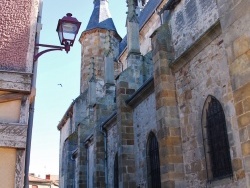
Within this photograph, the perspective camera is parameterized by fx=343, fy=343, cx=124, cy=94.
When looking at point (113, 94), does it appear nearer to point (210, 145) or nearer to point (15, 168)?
point (210, 145)

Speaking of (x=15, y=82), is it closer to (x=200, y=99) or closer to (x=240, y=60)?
(x=240, y=60)

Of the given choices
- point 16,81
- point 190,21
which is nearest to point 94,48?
point 190,21

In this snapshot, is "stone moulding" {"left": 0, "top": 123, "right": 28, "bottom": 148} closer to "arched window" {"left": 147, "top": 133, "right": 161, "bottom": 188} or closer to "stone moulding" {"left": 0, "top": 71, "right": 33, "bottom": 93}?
"stone moulding" {"left": 0, "top": 71, "right": 33, "bottom": 93}

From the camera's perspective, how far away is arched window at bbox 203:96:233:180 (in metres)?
6.66

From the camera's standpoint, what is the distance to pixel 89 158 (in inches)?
631

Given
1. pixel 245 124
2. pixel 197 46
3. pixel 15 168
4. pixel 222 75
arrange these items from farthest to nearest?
pixel 197 46 < pixel 222 75 < pixel 15 168 < pixel 245 124

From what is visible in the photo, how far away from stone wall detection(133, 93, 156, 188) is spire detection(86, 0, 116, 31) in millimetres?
13365

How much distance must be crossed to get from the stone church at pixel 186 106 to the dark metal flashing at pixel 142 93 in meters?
0.03

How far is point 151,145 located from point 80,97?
1168 cm

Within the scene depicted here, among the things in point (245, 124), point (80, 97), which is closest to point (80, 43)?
point (80, 97)

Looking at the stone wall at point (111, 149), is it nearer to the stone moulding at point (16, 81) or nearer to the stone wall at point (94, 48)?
the stone moulding at point (16, 81)

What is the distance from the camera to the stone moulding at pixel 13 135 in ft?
14.6

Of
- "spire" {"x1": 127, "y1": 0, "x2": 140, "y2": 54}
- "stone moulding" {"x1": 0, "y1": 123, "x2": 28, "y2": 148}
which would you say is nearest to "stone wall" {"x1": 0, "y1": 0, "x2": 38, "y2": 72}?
"stone moulding" {"x1": 0, "y1": 123, "x2": 28, "y2": 148}

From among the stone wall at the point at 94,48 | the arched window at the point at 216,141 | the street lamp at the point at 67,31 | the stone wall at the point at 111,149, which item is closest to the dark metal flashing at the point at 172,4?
the arched window at the point at 216,141
